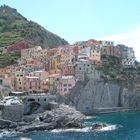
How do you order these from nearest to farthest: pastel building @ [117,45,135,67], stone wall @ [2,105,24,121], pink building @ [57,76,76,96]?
stone wall @ [2,105,24,121]
pink building @ [57,76,76,96]
pastel building @ [117,45,135,67]

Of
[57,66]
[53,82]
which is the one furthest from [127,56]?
[53,82]

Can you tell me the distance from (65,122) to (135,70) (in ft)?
157

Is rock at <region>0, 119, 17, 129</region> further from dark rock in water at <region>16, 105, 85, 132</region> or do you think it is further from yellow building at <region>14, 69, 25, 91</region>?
yellow building at <region>14, 69, 25, 91</region>

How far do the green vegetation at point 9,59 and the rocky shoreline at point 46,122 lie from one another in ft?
142


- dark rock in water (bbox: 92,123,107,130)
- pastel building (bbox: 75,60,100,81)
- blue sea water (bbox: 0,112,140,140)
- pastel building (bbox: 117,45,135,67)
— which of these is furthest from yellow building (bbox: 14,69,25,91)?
pastel building (bbox: 117,45,135,67)

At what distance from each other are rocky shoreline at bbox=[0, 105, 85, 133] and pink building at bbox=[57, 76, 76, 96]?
1801cm

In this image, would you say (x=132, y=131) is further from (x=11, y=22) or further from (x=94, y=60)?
(x=11, y=22)

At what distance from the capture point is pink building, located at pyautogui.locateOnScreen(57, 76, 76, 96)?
10519 centimetres

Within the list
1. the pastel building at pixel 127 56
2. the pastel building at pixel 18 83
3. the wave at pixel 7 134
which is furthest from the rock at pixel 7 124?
the pastel building at pixel 127 56

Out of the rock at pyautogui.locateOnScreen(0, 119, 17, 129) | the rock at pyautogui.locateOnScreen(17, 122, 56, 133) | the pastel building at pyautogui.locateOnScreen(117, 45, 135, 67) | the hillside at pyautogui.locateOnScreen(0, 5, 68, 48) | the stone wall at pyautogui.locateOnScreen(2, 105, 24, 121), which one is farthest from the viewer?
the hillside at pyautogui.locateOnScreen(0, 5, 68, 48)

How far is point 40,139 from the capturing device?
68750mm

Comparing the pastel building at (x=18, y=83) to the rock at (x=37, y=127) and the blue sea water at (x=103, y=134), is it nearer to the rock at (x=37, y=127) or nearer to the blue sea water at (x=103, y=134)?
the blue sea water at (x=103, y=134)

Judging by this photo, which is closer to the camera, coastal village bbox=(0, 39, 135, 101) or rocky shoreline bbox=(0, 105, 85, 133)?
rocky shoreline bbox=(0, 105, 85, 133)

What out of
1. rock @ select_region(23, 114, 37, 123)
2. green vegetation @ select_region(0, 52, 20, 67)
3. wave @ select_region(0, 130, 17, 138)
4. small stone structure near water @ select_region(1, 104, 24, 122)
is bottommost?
wave @ select_region(0, 130, 17, 138)
